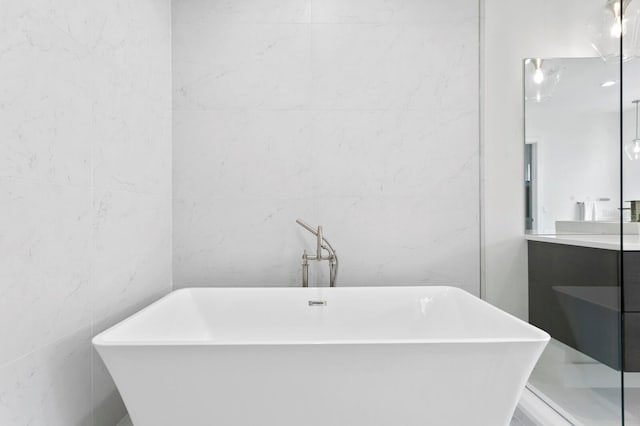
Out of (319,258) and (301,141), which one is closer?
(319,258)

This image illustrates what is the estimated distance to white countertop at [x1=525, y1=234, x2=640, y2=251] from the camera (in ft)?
4.37

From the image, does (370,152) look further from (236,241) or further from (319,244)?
(236,241)

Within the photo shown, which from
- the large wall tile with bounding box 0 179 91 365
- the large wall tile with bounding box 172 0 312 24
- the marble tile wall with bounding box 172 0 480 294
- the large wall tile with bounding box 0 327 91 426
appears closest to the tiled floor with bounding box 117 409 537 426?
the large wall tile with bounding box 0 327 91 426

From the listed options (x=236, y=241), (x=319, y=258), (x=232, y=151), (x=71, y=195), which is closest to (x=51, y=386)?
(x=71, y=195)

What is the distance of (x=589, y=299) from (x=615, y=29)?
38.6 inches

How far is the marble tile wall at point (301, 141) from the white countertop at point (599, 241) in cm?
65

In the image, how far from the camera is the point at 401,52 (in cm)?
225

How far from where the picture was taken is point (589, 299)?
155 cm

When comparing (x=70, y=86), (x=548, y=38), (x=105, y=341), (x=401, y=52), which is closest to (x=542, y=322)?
(x=548, y=38)

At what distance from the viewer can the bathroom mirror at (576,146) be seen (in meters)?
1.38

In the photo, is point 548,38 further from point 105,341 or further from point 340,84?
point 105,341

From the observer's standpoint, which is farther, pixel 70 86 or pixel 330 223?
pixel 330 223

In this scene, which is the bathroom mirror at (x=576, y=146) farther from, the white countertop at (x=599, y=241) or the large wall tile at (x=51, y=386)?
the large wall tile at (x=51, y=386)

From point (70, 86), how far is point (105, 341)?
2.80ft
